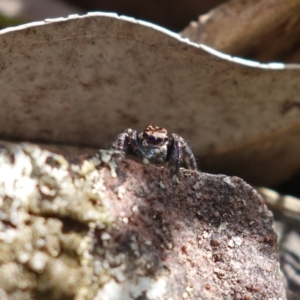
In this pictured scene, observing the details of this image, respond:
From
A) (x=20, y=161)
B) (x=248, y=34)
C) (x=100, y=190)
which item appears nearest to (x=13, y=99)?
(x=20, y=161)

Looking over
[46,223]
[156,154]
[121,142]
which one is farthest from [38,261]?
[156,154]

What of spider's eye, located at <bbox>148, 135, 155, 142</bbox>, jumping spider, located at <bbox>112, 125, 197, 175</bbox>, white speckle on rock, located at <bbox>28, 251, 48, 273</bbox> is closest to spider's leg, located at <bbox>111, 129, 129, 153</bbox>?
jumping spider, located at <bbox>112, 125, 197, 175</bbox>

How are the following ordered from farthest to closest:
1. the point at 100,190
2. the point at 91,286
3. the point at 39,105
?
the point at 39,105 < the point at 100,190 < the point at 91,286

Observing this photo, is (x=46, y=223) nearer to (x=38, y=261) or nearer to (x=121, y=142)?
(x=38, y=261)

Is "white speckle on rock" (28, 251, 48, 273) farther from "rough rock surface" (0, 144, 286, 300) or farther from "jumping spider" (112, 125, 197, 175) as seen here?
"jumping spider" (112, 125, 197, 175)

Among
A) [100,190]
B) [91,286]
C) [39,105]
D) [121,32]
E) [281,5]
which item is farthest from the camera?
[281,5]

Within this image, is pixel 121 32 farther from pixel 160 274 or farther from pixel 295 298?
pixel 295 298

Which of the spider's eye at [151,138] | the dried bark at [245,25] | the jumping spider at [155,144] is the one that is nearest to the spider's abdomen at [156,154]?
the jumping spider at [155,144]
